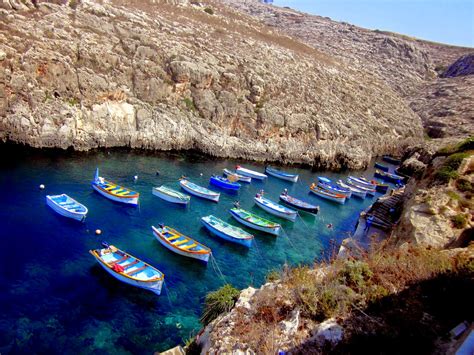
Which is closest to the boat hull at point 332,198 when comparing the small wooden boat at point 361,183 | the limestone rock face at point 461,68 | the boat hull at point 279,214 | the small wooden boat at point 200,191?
the small wooden boat at point 361,183

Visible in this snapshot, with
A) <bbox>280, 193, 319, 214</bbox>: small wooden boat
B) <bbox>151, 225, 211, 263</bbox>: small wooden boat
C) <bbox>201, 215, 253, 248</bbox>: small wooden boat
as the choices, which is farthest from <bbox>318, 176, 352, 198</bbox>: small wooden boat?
<bbox>151, 225, 211, 263</bbox>: small wooden boat

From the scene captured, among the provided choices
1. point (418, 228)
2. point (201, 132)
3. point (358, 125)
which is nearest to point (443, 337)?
point (418, 228)

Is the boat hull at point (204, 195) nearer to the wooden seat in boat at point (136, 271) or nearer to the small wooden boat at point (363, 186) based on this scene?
the wooden seat in boat at point (136, 271)

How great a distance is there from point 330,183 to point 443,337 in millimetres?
56280

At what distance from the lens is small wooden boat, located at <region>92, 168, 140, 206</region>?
40812 mm

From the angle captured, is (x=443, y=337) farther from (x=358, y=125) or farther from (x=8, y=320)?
(x=358, y=125)

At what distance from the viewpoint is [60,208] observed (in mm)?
35750

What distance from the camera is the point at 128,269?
91.4ft

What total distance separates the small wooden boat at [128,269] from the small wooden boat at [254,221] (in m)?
15.9

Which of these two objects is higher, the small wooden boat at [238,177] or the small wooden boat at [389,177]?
the small wooden boat at [389,177]

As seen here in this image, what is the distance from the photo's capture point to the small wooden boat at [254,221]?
134 feet

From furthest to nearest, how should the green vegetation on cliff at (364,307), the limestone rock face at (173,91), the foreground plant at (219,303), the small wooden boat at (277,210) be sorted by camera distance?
the limestone rock face at (173,91) < the small wooden boat at (277,210) < the foreground plant at (219,303) < the green vegetation on cliff at (364,307)

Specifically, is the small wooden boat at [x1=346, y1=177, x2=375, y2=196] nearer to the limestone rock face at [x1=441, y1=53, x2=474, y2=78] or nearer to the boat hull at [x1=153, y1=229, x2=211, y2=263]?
the boat hull at [x1=153, y1=229, x2=211, y2=263]

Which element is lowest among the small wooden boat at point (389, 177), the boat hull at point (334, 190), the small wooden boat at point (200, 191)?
the small wooden boat at point (200, 191)
